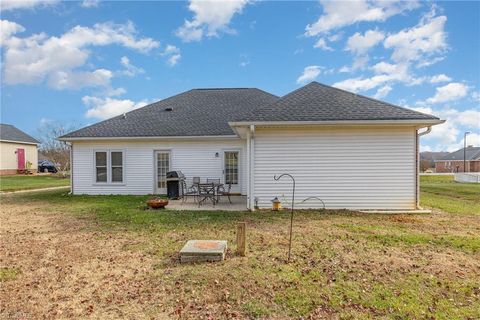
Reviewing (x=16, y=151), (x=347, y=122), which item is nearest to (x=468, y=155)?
(x=347, y=122)

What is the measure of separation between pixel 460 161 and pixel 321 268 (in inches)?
2569

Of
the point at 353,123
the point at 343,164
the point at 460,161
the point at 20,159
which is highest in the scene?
the point at 353,123

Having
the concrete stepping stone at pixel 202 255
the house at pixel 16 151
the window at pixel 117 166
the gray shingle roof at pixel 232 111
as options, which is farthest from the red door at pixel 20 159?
the concrete stepping stone at pixel 202 255

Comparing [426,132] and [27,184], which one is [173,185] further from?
[27,184]

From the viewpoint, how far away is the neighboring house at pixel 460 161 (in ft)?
168

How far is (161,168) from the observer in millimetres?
13070

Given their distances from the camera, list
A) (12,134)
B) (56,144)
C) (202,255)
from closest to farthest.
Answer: (202,255)
(12,134)
(56,144)

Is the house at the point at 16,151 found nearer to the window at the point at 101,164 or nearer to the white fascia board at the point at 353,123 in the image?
the window at the point at 101,164

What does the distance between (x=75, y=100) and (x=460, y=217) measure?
77.5 feet

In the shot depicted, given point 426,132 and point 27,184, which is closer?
point 426,132

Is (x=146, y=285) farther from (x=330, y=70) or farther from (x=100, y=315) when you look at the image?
(x=330, y=70)

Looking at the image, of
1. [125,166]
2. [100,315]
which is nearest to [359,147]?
[100,315]

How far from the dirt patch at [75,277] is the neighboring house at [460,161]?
62.4m

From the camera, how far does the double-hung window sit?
515 inches
